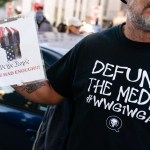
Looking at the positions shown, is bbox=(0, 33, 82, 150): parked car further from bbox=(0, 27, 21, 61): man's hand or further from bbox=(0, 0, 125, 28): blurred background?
bbox=(0, 0, 125, 28): blurred background

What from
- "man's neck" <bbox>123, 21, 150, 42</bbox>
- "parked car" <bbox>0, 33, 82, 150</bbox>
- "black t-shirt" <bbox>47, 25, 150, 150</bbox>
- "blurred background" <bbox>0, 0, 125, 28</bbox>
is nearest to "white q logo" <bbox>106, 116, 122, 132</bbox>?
"black t-shirt" <bbox>47, 25, 150, 150</bbox>

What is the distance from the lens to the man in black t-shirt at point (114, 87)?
6.77 ft

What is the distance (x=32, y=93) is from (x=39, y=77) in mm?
209

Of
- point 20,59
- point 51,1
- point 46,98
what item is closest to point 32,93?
point 46,98

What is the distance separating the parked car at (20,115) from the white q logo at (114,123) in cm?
178

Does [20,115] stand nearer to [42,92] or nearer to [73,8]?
[42,92]

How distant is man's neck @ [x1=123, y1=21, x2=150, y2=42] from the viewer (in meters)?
2.15

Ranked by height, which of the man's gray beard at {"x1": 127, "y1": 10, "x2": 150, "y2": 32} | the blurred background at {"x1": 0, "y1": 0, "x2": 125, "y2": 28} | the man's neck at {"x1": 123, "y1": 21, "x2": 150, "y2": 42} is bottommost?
the blurred background at {"x1": 0, "y1": 0, "x2": 125, "y2": 28}

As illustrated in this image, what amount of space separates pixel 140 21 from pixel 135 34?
0.10 metres

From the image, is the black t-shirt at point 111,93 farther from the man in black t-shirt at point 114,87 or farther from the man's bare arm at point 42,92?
the man's bare arm at point 42,92

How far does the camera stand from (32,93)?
253 cm

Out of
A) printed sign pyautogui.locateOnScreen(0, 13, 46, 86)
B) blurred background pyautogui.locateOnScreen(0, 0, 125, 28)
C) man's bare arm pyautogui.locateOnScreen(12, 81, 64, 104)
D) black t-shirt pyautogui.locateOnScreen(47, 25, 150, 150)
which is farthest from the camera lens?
blurred background pyautogui.locateOnScreen(0, 0, 125, 28)

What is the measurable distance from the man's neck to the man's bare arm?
0.51 m

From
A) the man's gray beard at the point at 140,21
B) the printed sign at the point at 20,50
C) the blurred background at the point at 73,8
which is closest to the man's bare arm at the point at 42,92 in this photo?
the printed sign at the point at 20,50
